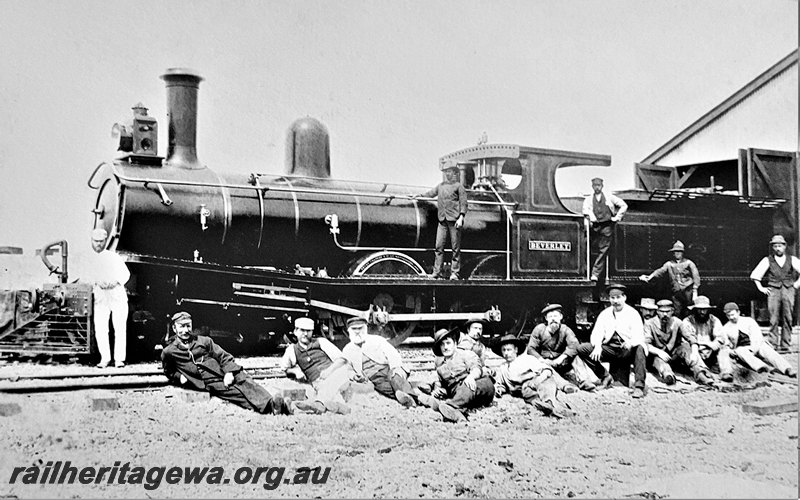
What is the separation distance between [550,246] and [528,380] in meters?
1.62

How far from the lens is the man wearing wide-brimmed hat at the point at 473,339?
5854 millimetres

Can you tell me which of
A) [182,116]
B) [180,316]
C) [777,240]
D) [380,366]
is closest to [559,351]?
[380,366]

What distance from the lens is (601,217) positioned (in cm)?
714

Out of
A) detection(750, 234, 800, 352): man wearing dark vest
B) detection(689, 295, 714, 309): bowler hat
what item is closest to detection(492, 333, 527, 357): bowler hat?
detection(689, 295, 714, 309): bowler hat

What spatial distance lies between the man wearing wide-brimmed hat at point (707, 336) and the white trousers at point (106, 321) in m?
4.58

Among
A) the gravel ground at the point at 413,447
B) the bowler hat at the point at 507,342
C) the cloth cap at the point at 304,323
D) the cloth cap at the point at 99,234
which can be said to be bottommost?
the gravel ground at the point at 413,447

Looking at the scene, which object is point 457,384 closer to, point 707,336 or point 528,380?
point 528,380

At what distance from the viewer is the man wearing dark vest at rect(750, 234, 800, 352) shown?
7062 mm

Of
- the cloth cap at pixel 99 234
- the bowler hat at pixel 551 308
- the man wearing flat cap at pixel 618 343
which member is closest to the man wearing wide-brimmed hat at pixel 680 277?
the man wearing flat cap at pixel 618 343

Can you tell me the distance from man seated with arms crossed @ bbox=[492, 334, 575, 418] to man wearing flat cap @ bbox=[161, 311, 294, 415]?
1684mm

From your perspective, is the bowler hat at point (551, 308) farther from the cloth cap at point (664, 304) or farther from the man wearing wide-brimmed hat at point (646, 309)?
the cloth cap at point (664, 304)

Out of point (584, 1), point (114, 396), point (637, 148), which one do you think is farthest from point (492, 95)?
point (114, 396)

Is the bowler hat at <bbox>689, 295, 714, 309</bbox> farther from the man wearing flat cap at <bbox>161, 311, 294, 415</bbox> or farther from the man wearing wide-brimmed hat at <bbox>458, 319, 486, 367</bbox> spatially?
the man wearing flat cap at <bbox>161, 311, 294, 415</bbox>

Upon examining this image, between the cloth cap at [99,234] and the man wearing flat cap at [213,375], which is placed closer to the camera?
the man wearing flat cap at [213,375]
